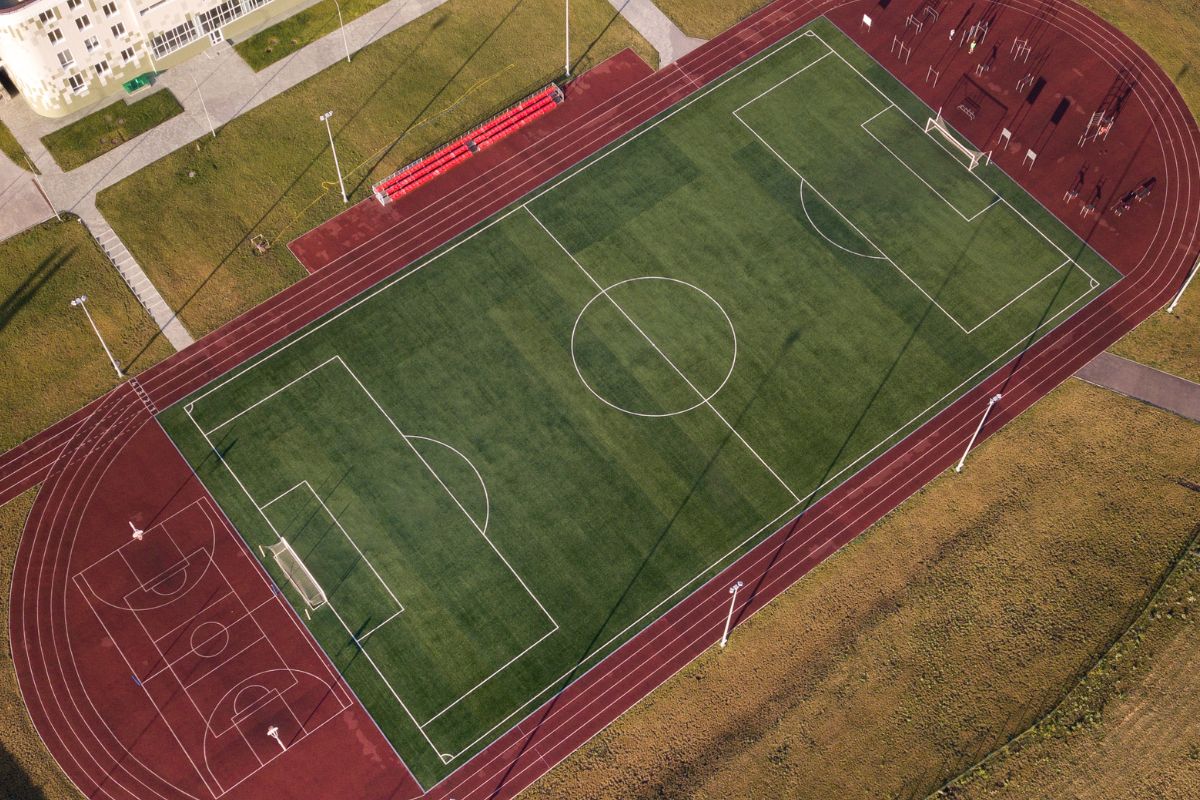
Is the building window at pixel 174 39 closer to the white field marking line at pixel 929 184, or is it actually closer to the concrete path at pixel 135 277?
the concrete path at pixel 135 277

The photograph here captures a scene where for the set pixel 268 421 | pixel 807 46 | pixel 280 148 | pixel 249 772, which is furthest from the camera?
pixel 807 46

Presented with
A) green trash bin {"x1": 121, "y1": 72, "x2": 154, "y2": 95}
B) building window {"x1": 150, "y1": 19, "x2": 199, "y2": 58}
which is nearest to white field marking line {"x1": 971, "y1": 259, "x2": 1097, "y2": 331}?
building window {"x1": 150, "y1": 19, "x2": 199, "y2": 58}

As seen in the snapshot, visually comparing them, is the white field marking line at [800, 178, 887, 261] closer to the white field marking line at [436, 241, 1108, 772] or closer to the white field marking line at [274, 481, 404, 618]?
the white field marking line at [436, 241, 1108, 772]

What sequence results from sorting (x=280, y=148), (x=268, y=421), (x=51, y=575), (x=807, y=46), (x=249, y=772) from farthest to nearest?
(x=807, y=46) → (x=280, y=148) → (x=268, y=421) → (x=51, y=575) → (x=249, y=772)

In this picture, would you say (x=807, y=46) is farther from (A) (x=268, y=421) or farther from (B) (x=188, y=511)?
(B) (x=188, y=511)

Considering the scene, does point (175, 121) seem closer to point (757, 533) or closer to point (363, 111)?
point (363, 111)

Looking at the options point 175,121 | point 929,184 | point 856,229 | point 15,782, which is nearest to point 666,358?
point 856,229

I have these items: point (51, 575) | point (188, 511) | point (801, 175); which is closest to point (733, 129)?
point (801, 175)
